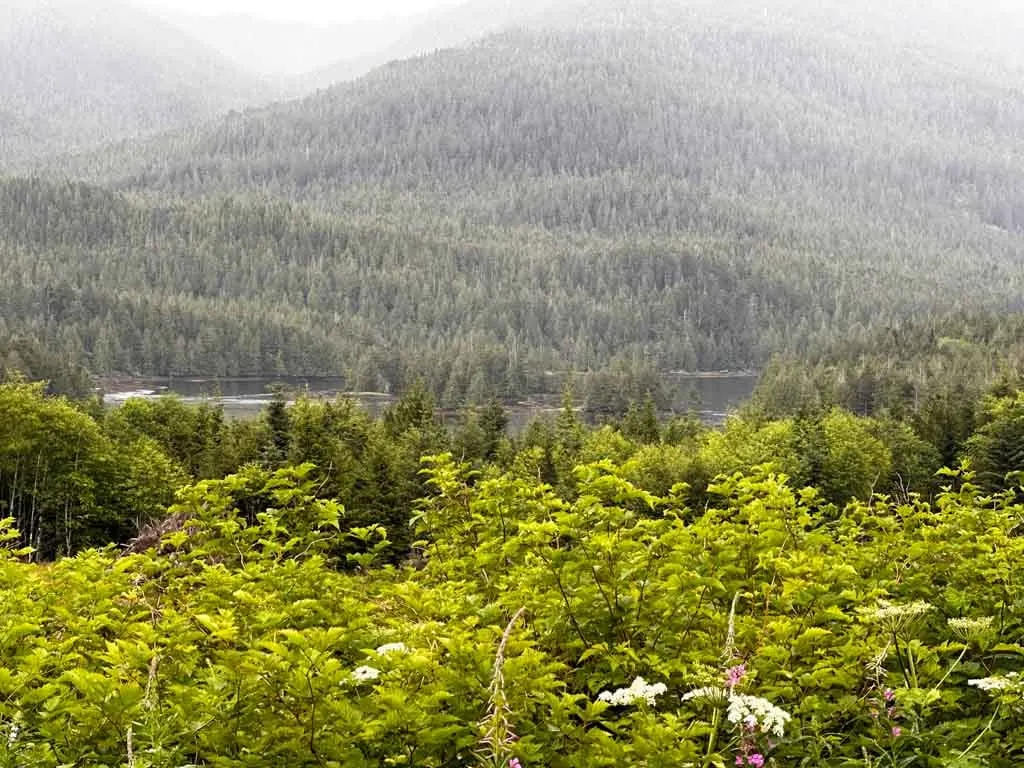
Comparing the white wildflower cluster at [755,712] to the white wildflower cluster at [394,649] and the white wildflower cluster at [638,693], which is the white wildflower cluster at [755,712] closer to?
the white wildflower cluster at [638,693]

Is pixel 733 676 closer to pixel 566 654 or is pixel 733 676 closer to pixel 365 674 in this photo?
pixel 566 654

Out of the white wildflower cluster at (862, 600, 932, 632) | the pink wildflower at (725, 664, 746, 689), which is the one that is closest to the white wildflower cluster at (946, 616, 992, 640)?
the white wildflower cluster at (862, 600, 932, 632)

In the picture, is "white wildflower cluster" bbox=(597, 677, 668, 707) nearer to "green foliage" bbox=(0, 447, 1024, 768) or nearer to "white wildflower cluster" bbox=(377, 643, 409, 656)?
"green foliage" bbox=(0, 447, 1024, 768)

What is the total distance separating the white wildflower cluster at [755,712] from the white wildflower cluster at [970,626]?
1.74 meters

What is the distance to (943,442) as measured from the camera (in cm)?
8444

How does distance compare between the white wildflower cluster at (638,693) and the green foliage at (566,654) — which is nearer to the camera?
the white wildflower cluster at (638,693)

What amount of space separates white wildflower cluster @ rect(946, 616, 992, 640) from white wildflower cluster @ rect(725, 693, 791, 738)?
68.7 inches

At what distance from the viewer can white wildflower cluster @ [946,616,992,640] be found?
6.47 metres

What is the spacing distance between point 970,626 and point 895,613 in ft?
2.03

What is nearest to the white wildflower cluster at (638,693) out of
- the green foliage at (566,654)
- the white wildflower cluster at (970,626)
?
the green foliage at (566,654)

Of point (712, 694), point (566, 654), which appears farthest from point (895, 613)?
point (566, 654)

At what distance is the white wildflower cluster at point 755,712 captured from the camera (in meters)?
5.25

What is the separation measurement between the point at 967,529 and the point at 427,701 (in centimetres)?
693

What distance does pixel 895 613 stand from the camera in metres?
6.31
